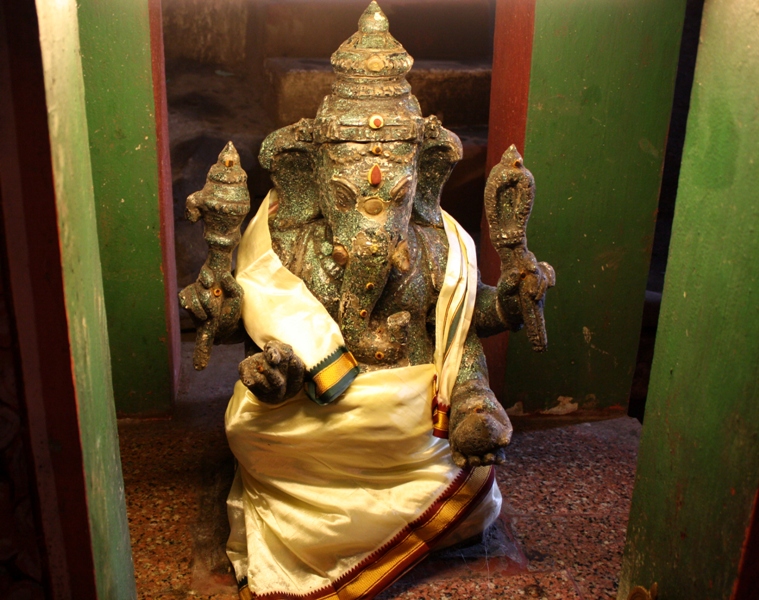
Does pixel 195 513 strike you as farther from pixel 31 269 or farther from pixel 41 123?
pixel 41 123

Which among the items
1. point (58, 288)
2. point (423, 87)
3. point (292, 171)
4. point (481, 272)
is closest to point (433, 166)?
point (292, 171)

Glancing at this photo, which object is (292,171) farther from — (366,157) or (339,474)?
(339,474)

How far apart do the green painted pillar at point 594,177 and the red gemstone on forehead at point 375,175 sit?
30.0 inches

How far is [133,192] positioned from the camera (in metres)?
2.64

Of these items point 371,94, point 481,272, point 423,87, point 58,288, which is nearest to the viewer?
point 58,288

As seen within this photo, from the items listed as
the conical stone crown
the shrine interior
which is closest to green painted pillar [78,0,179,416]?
the shrine interior

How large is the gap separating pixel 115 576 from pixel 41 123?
863 millimetres

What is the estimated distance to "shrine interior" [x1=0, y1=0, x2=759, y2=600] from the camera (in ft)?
4.74

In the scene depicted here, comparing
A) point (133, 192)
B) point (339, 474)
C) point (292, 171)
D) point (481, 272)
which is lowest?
point (339, 474)

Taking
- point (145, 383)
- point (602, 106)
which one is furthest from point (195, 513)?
point (602, 106)

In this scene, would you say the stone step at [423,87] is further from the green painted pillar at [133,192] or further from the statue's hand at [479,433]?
the statue's hand at [479,433]

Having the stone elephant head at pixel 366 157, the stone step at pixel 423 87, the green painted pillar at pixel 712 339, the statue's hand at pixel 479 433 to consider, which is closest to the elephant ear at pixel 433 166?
the stone elephant head at pixel 366 157

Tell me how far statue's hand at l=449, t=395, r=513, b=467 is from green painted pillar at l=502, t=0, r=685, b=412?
0.81 meters

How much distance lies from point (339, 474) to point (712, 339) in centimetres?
93
